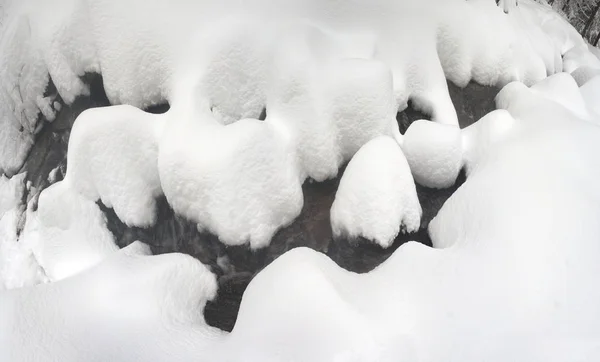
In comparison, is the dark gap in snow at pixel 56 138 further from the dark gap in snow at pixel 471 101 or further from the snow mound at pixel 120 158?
the dark gap in snow at pixel 471 101

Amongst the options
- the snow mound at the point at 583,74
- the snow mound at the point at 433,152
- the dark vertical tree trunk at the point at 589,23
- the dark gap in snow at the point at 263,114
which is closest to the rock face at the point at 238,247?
the snow mound at the point at 433,152

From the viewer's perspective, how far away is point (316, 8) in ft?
11.5

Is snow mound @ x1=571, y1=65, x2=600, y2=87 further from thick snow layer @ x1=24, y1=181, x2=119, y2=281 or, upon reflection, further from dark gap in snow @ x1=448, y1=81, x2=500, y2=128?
thick snow layer @ x1=24, y1=181, x2=119, y2=281

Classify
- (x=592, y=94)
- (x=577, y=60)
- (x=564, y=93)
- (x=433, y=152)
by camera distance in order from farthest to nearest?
(x=577, y=60) < (x=592, y=94) < (x=564, y=93) < (x=433, y=152)

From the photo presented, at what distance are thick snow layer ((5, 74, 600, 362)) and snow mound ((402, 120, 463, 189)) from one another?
503mm

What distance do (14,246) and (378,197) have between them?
2680 mm

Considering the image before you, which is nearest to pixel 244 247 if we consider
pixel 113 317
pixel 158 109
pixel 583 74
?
pixel 113 317

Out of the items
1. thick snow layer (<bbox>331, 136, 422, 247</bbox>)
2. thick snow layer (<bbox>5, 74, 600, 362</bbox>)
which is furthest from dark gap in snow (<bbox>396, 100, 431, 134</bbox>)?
thick snow layer (<bbox>5, 74, 600, 362</bbox>)

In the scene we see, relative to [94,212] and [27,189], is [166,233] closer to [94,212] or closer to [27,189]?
[94,212]

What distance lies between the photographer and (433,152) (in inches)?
129

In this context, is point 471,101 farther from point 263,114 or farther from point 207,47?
point 207,47

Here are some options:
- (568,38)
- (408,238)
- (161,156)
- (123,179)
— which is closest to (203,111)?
(161,156)

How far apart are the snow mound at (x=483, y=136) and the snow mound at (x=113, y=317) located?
221 centimetres

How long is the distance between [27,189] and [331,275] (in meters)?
2.71
